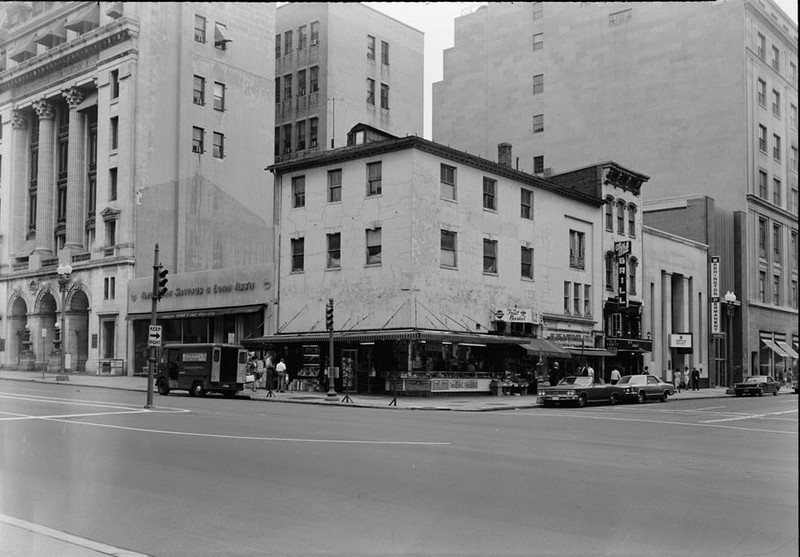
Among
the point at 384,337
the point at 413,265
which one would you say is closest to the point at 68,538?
the point at 384,337

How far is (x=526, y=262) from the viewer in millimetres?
45031

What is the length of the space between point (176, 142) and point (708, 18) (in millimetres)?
6180

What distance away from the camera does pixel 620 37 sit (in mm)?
4266

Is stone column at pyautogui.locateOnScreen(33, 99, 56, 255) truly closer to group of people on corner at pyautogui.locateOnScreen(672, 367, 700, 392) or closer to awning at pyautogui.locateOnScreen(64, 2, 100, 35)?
awning at pyautogui.locateOnScreen(64, 2, 100, 35)

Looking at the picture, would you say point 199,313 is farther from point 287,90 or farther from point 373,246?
point 287,90

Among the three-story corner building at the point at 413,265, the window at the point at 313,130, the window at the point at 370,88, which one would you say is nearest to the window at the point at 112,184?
the window at the point at 370,88

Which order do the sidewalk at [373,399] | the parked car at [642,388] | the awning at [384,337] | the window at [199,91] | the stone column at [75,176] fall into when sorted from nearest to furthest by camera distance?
the window at [199,91], the stone column at [75,176], the sidewalk at [373,399], the awning at [384,337], the parked car at [642,388]

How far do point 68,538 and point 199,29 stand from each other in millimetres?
5742

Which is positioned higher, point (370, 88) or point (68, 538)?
point (370, 88)

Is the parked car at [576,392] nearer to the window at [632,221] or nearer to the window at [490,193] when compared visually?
the window at [490,193]

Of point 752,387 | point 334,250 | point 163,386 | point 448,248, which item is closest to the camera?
point 163,386

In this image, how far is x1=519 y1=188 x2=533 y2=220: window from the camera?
4491 centimetres

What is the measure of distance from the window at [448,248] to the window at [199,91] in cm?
3308

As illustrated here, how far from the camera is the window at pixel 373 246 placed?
39906 millimetres
